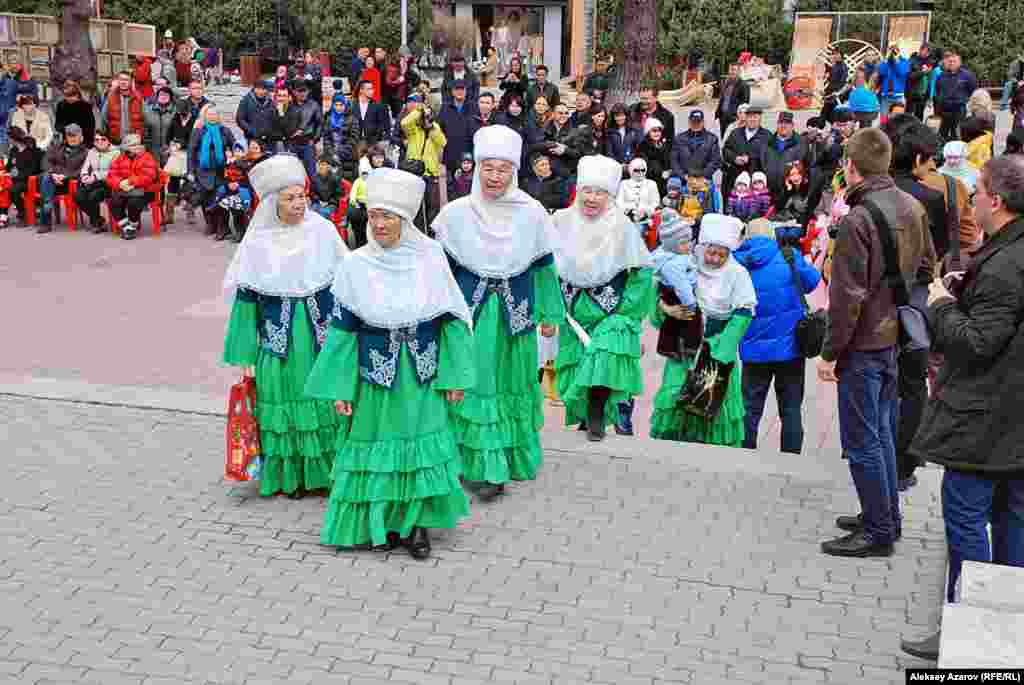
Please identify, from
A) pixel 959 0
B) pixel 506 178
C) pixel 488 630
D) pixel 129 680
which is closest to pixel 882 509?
pixel 488 630

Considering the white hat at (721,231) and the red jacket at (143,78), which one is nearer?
the white hat at (721,231)

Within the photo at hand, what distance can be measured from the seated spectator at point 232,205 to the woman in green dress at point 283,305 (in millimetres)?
9488

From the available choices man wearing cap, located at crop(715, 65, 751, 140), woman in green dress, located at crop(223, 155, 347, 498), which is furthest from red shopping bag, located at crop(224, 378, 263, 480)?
man wearing cap, located at crop(715, 65, 751, 140)

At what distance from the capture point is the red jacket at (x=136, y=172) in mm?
16312

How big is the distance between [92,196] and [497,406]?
11.0 meters

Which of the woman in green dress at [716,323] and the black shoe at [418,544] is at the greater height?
the woman in green dress at [716,323]

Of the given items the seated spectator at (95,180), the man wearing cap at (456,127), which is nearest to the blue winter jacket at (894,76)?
the man wearing cap at (456,127)

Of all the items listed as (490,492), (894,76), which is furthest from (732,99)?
(490,492)

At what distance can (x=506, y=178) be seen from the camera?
694cm

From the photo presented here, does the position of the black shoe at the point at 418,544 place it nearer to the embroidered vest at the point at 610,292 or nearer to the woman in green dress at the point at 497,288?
the woman in green dress at the point at 497,288

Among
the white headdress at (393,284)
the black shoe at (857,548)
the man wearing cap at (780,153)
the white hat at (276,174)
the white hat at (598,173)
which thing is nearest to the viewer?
the white headdress at (393,284)

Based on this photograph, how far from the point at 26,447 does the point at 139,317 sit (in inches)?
180

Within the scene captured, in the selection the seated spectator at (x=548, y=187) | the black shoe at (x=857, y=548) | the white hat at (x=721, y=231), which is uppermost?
the white hat at (x=721, y=231)

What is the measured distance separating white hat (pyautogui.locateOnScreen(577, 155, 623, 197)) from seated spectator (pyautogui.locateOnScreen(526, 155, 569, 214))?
23.2 ft
